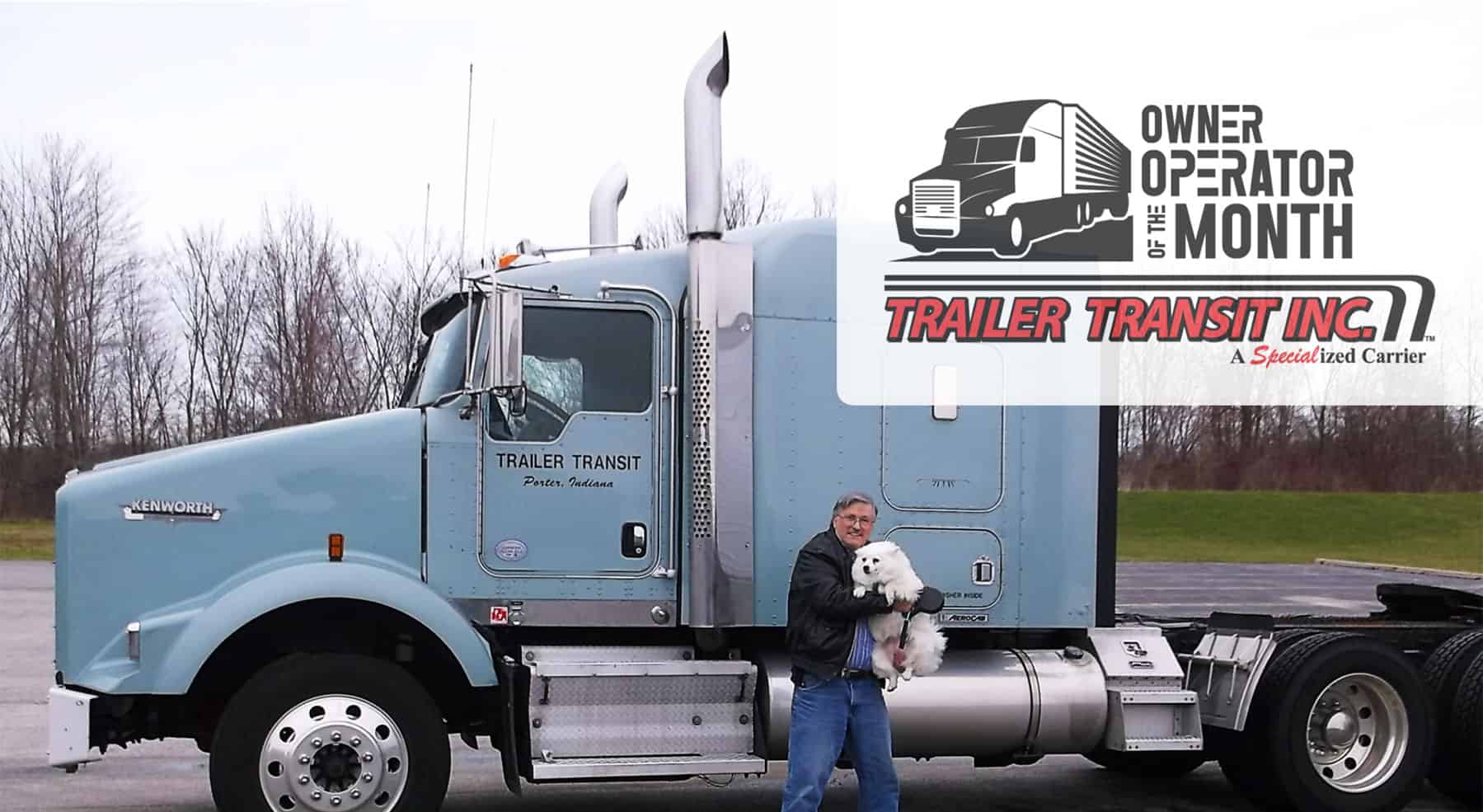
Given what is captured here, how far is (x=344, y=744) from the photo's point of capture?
7051 mm

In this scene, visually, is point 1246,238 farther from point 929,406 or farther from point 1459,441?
point 1459,441

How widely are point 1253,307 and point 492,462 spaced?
496 cm

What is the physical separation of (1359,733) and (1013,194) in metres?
3.62

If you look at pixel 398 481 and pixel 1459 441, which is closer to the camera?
pixel 398 481

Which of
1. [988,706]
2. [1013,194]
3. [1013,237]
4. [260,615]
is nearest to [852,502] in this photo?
[988,706]

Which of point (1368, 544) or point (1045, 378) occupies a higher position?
point (1045, 378)

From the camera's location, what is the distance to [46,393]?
45000mm

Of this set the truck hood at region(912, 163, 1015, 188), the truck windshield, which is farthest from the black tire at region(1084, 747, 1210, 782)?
the truck windshield

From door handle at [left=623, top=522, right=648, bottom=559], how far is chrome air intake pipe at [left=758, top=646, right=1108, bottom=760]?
870 mm

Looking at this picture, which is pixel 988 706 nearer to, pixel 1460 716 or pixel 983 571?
pixel 983 571

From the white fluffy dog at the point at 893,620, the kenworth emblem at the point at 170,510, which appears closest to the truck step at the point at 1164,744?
the white fluffy dog at the point at 893,620

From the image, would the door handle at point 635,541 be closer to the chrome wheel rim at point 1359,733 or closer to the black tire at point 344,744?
the black tire at point 344,744

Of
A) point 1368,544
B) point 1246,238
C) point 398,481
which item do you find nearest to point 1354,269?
point 1246,238

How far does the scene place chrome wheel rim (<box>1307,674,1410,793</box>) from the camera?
27.2 ft
